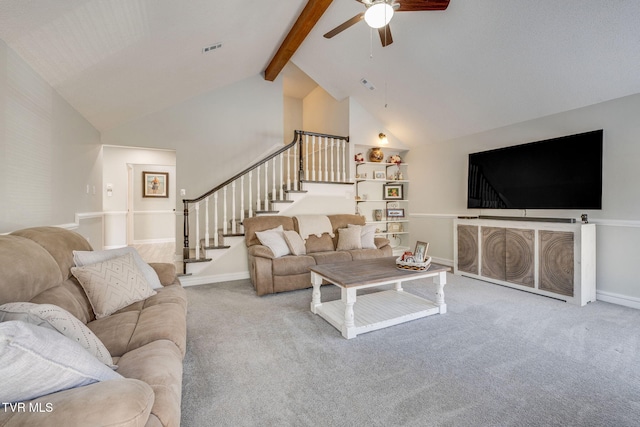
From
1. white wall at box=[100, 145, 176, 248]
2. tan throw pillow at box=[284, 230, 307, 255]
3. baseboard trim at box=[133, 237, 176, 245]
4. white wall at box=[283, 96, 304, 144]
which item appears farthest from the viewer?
baseboard trim at box=[133, 237, 176, 245]

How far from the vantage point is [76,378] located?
86 centimetres

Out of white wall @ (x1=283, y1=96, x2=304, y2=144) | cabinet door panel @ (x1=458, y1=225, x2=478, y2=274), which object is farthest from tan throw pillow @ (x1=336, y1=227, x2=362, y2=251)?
white wall @ (x1=283, y1=96, x2=304, y2=144)

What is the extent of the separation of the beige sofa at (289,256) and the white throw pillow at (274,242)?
0.06 m

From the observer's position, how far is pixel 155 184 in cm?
725

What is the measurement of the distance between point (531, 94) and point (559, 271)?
2.18 m

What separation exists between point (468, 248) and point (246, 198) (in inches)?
153

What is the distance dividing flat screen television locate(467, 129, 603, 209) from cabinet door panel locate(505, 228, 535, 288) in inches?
18.8

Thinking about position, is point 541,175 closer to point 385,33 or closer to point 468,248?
point 468,248

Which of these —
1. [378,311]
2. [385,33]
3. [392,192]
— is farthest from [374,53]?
[378,311]

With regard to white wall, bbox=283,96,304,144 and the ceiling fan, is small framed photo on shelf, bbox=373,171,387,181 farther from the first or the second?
the ceiling fan

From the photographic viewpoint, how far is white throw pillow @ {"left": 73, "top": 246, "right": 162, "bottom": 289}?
1.92 m

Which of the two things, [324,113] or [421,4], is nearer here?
[421,4]

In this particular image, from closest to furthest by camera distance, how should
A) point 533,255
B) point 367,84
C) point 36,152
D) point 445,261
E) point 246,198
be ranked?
point 36,152 → point 533,255 → point 367,84 → point 445,261 → point 246,198

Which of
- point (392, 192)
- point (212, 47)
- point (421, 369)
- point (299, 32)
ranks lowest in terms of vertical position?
point (421, 369)
